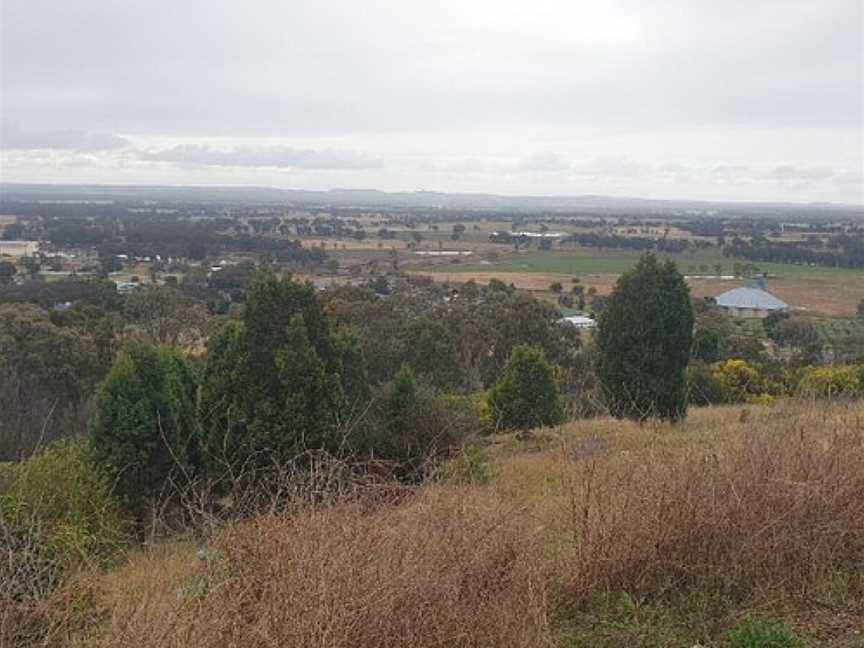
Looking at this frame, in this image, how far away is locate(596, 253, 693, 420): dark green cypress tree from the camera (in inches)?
525

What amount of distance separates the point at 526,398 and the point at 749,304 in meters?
29.1

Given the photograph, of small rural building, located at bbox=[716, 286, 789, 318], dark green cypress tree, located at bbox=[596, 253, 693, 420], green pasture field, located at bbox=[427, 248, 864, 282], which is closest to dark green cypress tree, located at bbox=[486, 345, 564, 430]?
dark green cypress tree, located at bbox=[596, 253, 693, 420]

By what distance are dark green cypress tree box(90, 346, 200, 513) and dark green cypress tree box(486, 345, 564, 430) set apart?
543 cm

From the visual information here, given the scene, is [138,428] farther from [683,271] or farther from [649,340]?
[683,271]

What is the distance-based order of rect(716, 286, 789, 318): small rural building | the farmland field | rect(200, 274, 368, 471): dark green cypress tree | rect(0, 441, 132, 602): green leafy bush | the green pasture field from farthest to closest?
the green pasture field < the farmland field < rect(716, 286, 789, 318): small rural building < rect(200, 274, 368, 471): dark green cypress tree < rect(0, 441, 132, 602): green leafy bush

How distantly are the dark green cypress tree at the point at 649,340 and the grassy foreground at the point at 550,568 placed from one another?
862 cm

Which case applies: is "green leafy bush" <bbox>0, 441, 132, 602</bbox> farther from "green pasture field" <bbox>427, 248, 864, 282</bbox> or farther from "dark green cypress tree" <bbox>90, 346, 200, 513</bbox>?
"green pasture field" <bbox>427, 248, 864, 282</bbox>

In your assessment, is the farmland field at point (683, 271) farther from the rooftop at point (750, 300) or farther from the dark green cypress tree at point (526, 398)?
the dark green cypress tree at point (526, 398)

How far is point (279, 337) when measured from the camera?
11367mm

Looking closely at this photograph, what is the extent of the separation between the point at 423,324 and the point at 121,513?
43.2ft

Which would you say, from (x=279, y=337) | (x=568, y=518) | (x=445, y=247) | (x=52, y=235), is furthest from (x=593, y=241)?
(x=568, y=518)

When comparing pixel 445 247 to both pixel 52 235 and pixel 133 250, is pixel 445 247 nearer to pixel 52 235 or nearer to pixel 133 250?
pixel 133 250

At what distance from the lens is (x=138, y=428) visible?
10836 millimetres

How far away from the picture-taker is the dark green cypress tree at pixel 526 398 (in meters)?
14.4
